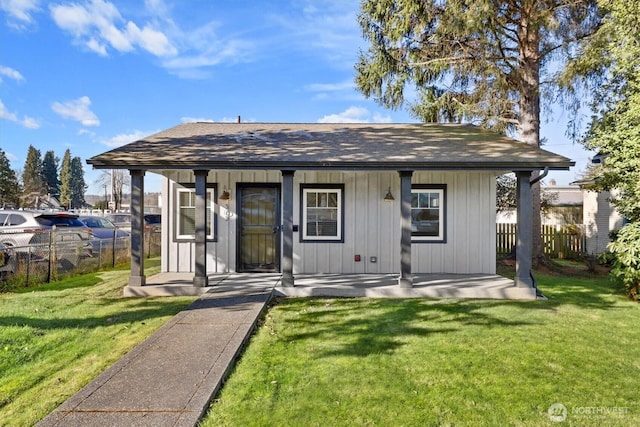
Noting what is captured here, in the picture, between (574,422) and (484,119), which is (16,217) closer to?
(574,422)

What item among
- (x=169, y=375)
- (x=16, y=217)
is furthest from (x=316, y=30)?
(x=169, y=375)

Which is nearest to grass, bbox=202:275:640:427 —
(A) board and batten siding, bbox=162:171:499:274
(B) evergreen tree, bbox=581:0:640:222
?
(A) board and batten siding, bbox=162:171:499:274

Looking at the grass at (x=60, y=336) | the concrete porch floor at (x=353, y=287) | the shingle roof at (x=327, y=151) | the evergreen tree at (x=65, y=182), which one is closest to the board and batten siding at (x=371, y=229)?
the concrete porch floor at (x=353, y=287)

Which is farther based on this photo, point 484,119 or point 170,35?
point 170,35

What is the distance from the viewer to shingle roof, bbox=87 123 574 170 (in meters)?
6.06

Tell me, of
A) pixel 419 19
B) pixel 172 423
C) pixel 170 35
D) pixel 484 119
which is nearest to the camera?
pixel 172 423

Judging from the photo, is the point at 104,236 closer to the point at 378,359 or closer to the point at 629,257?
the point at 378,359

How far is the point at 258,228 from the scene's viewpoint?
25.9 ft

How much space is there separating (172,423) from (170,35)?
12.6m

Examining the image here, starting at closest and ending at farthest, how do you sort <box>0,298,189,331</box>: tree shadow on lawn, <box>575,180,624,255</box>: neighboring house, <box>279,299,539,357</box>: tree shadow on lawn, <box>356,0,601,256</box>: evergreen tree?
<box>279,299,539,357</box>: tree shadow on lawn, <box>0,298,189,331</box>: tree shadow on lawn, <box>356,0,601,256</box>: evergreen tree, <box>575,180,624,255</box>: neighboring house

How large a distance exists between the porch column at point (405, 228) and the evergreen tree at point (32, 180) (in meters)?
41.5

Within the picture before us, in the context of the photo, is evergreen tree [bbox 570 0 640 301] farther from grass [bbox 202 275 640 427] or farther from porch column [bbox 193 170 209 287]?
porch column [bbox 193 170 209 287]

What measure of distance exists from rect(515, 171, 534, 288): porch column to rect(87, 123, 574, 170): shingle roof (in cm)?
32

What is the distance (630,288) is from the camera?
21.3 ft
